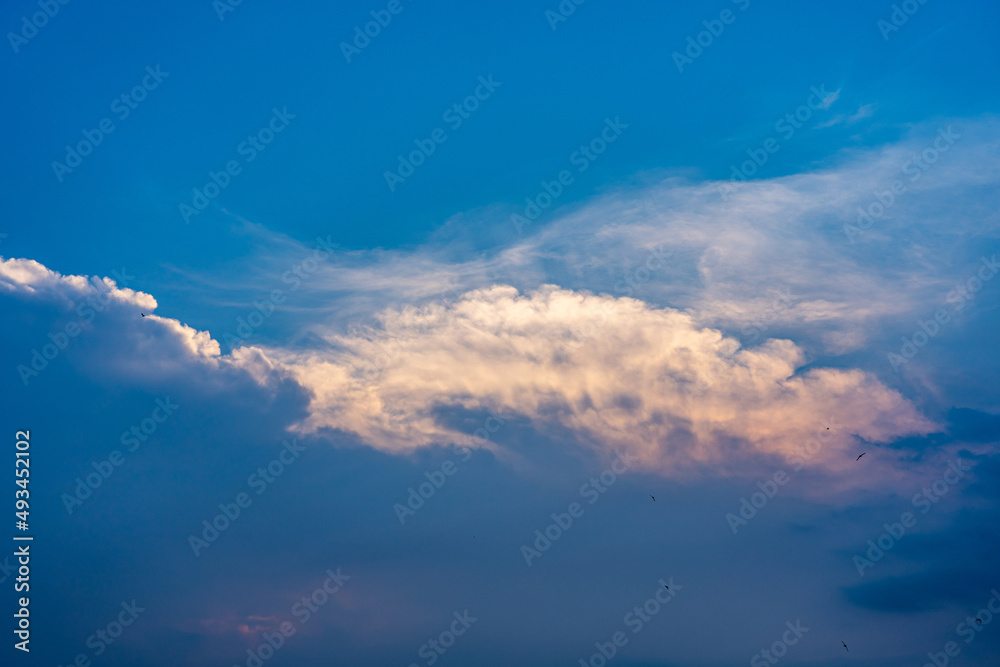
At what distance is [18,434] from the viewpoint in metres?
68.8

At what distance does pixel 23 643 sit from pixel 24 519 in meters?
16.7

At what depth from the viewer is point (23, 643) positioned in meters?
69.4

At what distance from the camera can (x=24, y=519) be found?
213ft

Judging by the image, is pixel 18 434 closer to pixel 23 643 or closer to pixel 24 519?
pixel 24 519

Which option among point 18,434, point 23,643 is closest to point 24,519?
point 18,434

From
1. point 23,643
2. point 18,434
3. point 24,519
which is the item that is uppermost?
point 18,434

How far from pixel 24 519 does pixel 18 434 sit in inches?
395

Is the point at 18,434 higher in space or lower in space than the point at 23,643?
higher

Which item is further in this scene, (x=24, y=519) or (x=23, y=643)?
(x=23, y=643)

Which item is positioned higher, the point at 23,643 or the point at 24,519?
the point at 24,519

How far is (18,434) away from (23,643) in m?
24.3
